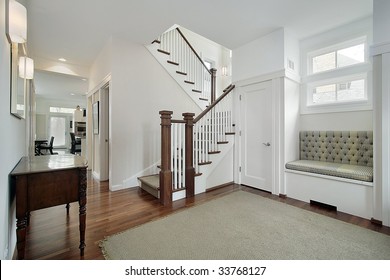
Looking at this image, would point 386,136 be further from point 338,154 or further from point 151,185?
point 151,185

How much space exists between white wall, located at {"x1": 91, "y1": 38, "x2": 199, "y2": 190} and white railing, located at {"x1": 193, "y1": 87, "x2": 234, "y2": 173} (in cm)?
117

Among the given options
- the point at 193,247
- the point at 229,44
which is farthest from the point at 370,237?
the point at 229,44

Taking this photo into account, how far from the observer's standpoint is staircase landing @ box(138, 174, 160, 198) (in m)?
3.09

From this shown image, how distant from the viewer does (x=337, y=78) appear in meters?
3.14

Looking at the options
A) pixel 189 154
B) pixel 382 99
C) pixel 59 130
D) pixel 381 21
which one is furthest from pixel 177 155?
pixel 59 130

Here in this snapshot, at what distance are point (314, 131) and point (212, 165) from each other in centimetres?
199

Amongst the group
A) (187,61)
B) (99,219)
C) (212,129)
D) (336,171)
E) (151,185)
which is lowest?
(99,219)

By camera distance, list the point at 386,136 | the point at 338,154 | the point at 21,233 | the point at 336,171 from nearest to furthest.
A: the point at 21,233 < the point at 386,136 < the point at 336,171 < the point at 338,154

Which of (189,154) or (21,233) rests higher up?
(189,154)

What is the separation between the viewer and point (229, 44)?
12.3 feet

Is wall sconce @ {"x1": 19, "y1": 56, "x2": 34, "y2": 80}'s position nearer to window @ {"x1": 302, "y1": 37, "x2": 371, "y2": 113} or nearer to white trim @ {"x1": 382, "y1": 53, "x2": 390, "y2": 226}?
white trim @ {"x1": 382, "y1": 53, "x2": 390, "y2": 226}

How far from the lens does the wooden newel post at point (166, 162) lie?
2.83 metres

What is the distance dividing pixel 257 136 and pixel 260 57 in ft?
4.92
